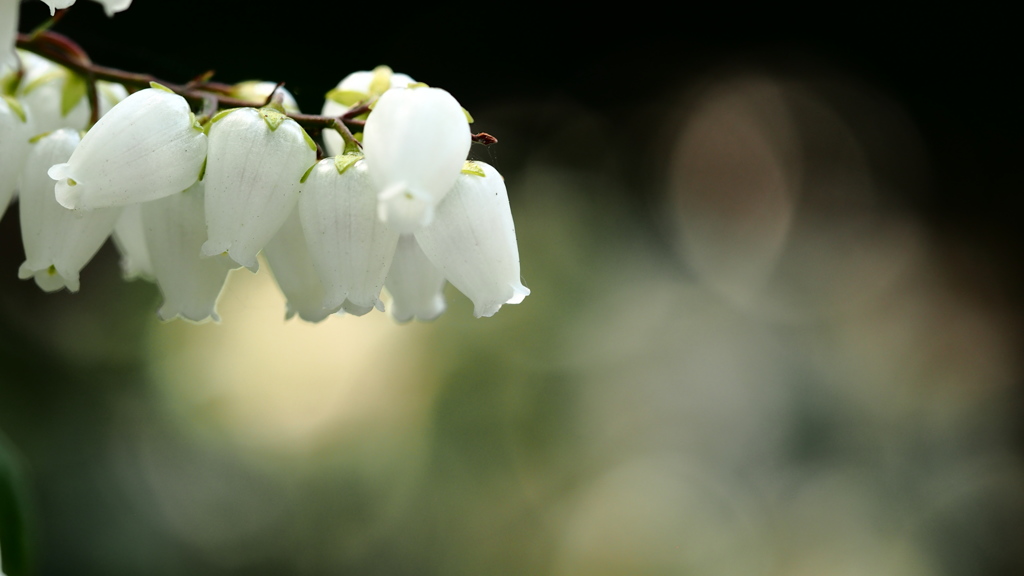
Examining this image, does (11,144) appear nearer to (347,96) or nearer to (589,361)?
(347,96)

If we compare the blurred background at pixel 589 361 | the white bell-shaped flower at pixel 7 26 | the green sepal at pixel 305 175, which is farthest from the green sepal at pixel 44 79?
the blurred background at pixel 589 361

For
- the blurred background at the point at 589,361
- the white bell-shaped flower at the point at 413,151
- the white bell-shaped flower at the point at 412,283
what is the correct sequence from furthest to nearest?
1. the blurred background at the point at 589,361
2. the white bell-shaped flower at the point at 412,283
3. the white bell-shaped flower at the point at 413,151

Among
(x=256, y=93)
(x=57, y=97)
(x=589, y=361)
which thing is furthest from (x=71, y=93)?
(x=589, y=361)

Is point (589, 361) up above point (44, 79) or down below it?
below

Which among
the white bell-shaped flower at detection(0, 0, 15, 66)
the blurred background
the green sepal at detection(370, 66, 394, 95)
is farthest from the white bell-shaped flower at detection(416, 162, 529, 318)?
the blurred background

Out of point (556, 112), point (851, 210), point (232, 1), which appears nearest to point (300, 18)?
point (232, 1)

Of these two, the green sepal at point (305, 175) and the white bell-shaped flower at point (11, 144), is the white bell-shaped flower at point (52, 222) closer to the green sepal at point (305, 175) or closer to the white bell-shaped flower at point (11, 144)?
the white bell-shaped flower at point (11, 144)

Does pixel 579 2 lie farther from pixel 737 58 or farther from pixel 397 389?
pixel 397 389
